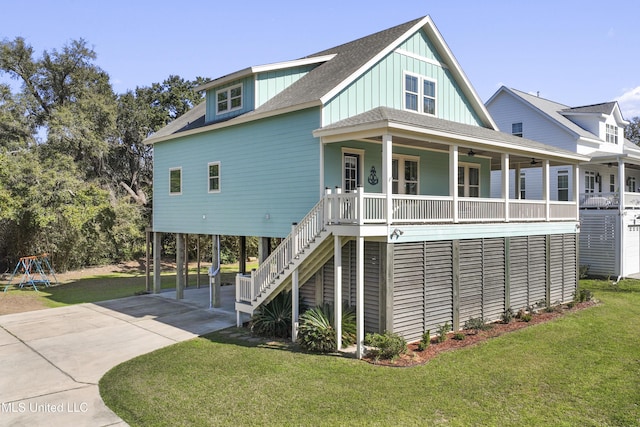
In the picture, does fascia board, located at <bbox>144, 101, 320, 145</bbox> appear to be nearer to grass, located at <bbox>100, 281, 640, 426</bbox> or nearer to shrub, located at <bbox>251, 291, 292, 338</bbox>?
shrub, located at <bbox>251, 291, 292, 338</bbox>

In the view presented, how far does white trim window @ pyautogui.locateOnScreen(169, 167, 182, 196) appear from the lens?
18.5 m

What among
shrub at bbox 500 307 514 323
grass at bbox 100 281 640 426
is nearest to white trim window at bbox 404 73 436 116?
shrub at bbox 500 307 514 323

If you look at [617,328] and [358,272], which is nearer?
[358,272]

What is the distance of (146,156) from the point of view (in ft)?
123

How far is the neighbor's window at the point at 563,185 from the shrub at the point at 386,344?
20.2 m

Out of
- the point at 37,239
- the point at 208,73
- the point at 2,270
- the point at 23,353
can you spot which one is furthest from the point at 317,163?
the point at 208,73

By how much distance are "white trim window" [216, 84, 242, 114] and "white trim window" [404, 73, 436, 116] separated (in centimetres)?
575

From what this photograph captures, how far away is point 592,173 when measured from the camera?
28031mm

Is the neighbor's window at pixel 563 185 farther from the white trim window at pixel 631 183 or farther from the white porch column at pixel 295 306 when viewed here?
the white porch column at pixel 295 306

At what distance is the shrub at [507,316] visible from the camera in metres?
14.2

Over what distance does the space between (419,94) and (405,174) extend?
2.82 meters

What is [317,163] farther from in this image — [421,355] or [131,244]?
[131,244]

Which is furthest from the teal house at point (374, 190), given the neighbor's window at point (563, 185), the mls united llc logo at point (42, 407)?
the neighbor's window at point (563, 185)

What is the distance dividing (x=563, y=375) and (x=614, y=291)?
12.4 metres
